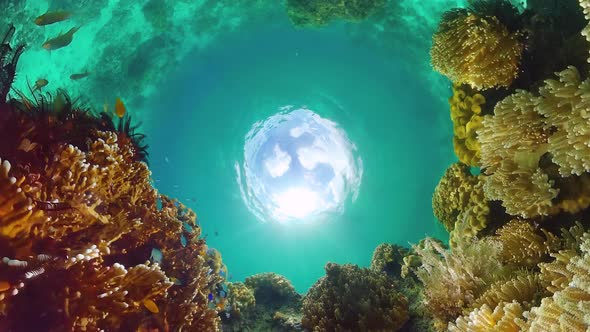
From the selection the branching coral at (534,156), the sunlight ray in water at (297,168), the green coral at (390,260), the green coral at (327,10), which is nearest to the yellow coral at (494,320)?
the branching coral at (534,156)

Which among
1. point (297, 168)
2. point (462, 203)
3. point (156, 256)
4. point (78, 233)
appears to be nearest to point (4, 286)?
point (78, 233)

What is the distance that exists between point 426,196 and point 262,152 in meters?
10.2

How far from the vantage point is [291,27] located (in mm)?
16344

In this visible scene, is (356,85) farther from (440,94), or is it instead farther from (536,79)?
(536,79)

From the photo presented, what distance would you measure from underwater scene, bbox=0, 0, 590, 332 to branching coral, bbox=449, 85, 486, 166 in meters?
0.03

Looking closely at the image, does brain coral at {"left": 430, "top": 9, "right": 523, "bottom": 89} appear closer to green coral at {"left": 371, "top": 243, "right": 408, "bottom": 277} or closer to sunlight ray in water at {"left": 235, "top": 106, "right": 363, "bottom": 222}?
green coral at {"left": 371, "top": 243, "right": 408, "bottom": 277}

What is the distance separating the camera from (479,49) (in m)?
5.57

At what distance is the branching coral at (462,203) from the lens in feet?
21.0

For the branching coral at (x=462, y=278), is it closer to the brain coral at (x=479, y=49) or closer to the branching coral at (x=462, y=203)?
the branching coral at (x=462, y=203)

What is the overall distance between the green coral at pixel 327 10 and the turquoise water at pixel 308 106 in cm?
81

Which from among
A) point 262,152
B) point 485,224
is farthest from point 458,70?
point 262,152

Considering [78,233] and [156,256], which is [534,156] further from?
[78,233]

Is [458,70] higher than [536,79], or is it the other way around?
[458,70]

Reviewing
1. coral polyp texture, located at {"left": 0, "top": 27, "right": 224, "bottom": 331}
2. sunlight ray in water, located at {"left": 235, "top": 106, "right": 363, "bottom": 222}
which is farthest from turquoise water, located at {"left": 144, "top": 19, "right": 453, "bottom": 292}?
coral polyp texture, located at {"left": 0, "top": 27, "right": 224, "bottom": 331}
